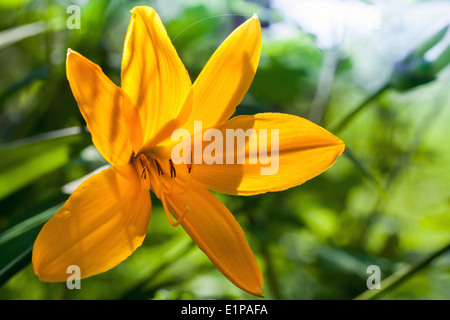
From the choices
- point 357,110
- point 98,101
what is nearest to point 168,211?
point 98,101

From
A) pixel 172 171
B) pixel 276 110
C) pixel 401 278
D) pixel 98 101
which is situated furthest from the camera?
pixel 276 110

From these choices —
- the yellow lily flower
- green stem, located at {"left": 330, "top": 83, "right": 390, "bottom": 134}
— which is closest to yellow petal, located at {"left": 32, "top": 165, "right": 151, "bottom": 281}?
the yellow lily flower

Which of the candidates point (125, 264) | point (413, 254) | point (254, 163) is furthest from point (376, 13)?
Answer: point (125, 264)

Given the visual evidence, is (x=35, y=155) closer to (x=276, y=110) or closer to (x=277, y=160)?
(x=277, y=160)

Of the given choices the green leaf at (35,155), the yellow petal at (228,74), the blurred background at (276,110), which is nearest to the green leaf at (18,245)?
the blurred background at (276,110)

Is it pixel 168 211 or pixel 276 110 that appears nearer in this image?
pixel 168 211

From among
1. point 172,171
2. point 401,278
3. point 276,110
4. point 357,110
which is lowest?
point 401,278

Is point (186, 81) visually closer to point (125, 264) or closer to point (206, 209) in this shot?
point (206, 209)
